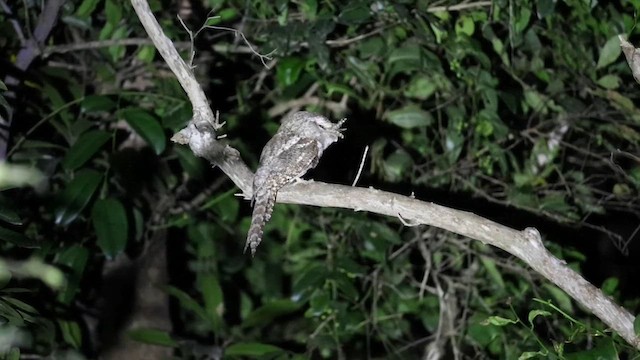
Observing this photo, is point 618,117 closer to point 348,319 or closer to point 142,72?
point 348,319

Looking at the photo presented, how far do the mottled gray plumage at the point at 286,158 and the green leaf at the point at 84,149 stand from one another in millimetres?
563

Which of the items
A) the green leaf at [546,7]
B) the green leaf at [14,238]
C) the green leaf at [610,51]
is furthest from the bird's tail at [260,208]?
the green leaf at [610,51]

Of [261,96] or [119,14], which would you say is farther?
[261,96]

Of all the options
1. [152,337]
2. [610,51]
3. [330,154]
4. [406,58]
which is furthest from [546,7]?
[152,337]

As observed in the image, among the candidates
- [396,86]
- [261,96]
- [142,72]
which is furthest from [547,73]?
[142,72]

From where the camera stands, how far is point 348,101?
287 cm

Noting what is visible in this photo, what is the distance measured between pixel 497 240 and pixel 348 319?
1299mm

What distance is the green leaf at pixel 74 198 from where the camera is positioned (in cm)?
227

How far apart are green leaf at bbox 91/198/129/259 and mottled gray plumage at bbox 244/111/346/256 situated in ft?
1.71

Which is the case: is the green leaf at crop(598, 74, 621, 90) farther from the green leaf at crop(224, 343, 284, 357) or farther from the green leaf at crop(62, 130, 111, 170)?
the green leaf at crop(62, 130, 111, 170)

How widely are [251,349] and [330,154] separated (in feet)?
2.65

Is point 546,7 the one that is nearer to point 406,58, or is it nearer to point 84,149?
point 406,58

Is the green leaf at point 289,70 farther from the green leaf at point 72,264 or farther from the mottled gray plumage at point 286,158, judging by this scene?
the green leaf at point 72,264

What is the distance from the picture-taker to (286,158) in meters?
1.90
